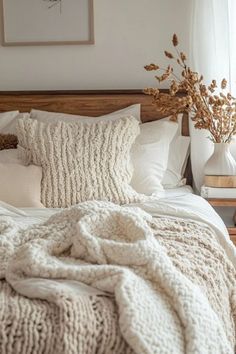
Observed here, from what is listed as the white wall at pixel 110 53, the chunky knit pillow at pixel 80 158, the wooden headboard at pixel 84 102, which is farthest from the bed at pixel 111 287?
the white wall at pixel 110 53

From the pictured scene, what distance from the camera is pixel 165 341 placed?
131 centimetres

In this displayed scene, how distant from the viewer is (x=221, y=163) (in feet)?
9.38

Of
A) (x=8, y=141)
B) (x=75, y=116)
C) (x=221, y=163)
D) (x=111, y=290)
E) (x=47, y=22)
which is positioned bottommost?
(x=111, y=290)

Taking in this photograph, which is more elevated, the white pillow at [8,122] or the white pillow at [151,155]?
the white pillow at [8,122]

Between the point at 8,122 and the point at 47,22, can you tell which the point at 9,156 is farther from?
the point at 47,22

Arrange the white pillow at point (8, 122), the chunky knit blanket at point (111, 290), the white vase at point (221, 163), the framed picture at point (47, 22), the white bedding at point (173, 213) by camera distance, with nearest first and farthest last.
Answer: the chunky knit blanket at point (111, 290) → the white bedding at point (173, 213) → the white vase at point (221, 163) → the white pillow at point (8, 122) → the framed picture at point (47, 22)

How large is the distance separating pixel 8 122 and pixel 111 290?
71.4 inches

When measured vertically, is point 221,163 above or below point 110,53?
below

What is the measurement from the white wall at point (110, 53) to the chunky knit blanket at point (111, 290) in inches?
61.9

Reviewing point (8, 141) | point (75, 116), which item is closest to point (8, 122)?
point (8, 141)

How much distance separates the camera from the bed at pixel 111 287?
50.7 inches

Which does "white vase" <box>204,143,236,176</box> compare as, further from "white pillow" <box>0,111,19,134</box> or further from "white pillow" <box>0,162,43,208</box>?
"white pillow" <box>0,111,19,134</box>

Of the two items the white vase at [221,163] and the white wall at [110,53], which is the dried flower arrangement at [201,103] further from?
the white wall at [110,53]

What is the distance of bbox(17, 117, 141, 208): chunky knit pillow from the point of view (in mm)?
2477
